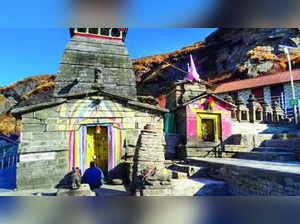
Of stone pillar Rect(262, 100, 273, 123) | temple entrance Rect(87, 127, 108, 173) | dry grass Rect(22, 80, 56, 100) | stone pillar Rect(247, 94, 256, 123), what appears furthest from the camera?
dry grass Rect(22, 80, 56, 100)

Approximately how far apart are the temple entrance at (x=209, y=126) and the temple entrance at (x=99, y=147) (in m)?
4.23

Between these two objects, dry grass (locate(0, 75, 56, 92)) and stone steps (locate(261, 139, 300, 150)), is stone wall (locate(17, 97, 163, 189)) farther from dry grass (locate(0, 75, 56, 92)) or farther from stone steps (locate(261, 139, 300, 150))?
dry grass (locate(0, 75, 56, 92))

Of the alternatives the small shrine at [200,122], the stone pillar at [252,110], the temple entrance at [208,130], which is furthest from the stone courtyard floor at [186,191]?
the stone pillar at [252,110]

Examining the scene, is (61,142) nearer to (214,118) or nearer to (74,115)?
(74,115)

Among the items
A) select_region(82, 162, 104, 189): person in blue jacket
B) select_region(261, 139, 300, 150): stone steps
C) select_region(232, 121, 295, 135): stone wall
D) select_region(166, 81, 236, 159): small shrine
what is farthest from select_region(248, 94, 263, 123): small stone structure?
select_region(82, 162, 104, 189): person in blue jacket

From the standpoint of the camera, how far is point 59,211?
2.97m

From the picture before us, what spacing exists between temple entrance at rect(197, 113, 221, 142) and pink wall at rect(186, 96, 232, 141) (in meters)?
0.21

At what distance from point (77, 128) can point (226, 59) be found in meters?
23.2

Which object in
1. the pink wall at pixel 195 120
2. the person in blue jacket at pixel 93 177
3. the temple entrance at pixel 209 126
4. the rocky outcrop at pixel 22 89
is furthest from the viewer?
the rocky outcrop at pixel 22 89

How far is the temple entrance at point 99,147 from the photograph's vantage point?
21.7 ft

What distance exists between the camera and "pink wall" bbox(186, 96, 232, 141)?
8.38m

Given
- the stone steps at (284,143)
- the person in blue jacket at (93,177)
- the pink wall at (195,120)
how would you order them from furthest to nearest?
1. the pink wall at (195,120)
2. the stone steps at (284,143)
3. the person in blue jacket at (93,177)

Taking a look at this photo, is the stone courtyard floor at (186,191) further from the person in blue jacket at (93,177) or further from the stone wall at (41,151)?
the person in blue jacket at (93,177)

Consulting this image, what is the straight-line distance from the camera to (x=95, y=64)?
8.63m
